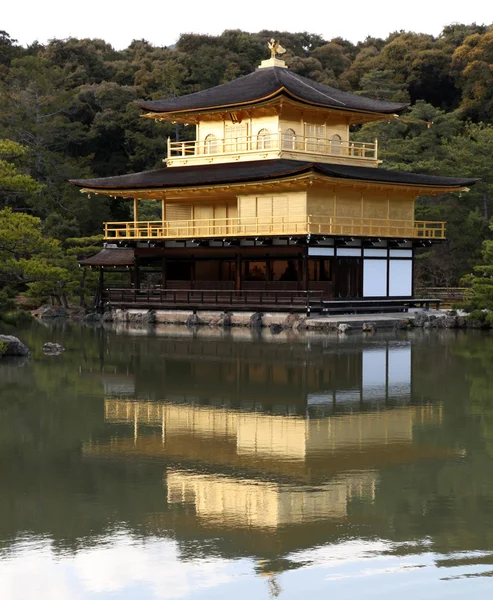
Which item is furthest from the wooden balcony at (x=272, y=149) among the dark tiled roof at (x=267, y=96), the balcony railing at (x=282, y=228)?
the balcony railing at (x=282, y=228)

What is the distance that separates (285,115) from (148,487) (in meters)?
31.4

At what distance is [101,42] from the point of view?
275 feet

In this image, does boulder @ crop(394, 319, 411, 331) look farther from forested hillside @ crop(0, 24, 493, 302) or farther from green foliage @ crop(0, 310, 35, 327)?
green foliage @ crop(0, 310, 35, 327)

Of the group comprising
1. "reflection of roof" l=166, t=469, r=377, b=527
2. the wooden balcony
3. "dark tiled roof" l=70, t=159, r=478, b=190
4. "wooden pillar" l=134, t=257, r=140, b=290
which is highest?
the wooden balcony

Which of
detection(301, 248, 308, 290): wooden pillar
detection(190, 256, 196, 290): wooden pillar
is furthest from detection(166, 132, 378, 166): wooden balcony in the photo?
detection(301, 248, 308, 290): wooden pillar

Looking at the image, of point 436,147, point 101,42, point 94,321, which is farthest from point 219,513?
point 101,42

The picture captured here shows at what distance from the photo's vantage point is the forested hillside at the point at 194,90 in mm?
46875

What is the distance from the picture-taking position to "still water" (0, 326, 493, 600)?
7738mm

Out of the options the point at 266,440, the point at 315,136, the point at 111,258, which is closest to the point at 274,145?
the point at 315,136

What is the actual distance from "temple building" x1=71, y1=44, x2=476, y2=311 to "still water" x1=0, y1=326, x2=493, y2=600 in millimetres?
16870

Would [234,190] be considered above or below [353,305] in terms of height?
above

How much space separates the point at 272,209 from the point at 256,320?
4892mm

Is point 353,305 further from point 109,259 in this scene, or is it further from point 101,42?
point 101,42

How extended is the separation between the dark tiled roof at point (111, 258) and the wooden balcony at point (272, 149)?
4.63m
